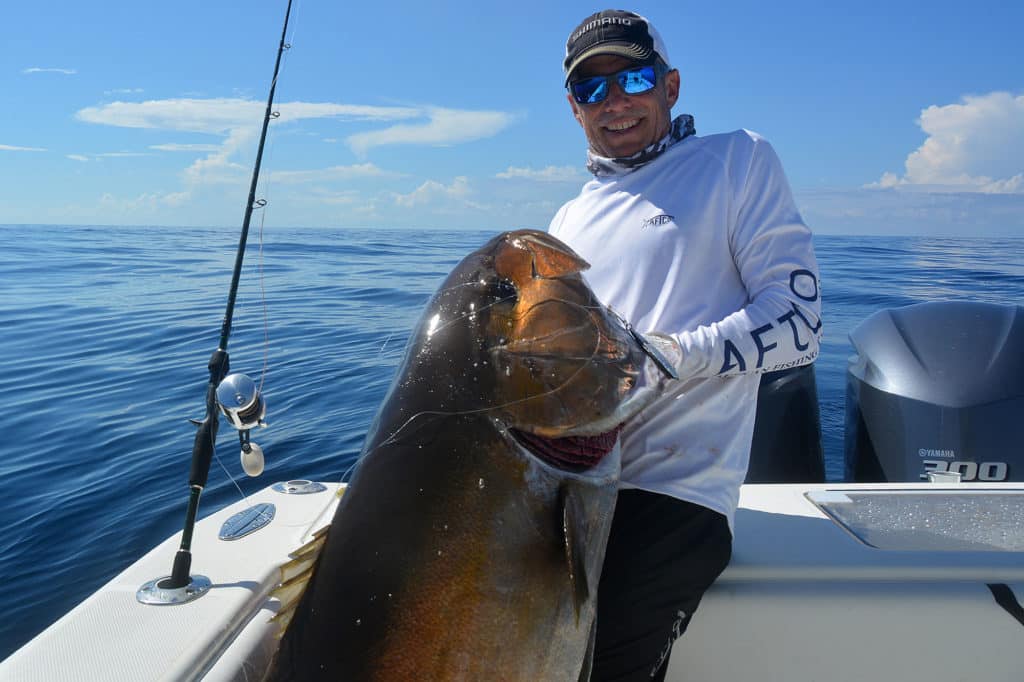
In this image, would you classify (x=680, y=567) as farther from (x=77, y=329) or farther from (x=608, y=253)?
(x=77, y=329)

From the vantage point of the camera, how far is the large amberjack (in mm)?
1290

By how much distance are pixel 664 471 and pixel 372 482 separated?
84 cm

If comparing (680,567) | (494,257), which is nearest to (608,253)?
(494,257)

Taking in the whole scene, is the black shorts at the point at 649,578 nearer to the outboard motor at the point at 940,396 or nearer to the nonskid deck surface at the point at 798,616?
the nonskid deck surface at the point at 798,616

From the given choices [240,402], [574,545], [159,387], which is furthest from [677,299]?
[159,387]

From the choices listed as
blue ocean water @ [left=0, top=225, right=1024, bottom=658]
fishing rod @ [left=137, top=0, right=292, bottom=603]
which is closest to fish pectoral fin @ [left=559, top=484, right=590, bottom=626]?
blue ocean water @ [left=0, top=225, right=1024, bottom=658]

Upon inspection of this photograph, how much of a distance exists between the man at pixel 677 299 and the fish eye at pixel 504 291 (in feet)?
1.28

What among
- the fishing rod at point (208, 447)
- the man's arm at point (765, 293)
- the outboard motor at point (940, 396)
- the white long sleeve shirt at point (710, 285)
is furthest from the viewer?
the outboard motor at point (940, 396)

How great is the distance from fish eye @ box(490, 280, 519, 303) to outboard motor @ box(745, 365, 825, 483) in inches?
97.1

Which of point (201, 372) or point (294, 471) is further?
point (201, 372)

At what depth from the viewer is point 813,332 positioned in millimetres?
1825

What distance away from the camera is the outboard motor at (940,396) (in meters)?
3.28

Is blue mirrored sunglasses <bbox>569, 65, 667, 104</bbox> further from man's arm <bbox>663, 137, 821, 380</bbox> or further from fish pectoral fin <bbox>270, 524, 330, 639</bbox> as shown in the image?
fish pectoral fin <bbox>270, 524, 330, 639</bbox>

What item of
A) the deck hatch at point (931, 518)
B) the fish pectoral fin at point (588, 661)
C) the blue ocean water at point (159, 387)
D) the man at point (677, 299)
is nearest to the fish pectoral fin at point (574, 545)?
the fish pectoral fin at point (588, 661)
